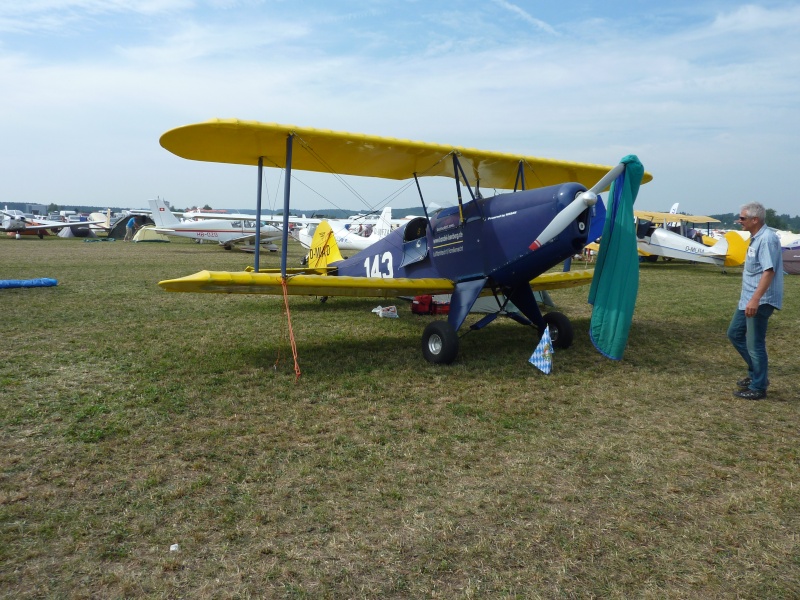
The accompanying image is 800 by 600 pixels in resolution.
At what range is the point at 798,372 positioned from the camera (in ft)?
18.1

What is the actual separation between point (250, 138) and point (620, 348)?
4444 millimetres

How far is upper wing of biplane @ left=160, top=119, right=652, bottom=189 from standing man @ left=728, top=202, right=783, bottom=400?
3.08 metres

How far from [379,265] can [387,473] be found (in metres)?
5.14

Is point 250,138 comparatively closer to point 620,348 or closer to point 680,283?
point 620,348

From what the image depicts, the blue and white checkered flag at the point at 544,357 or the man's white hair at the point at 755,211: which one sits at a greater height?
the man's white hair at the point at 755,211

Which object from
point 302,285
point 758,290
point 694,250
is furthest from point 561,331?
point 694,250

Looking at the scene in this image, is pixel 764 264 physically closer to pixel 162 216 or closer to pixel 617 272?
pixel 617 272

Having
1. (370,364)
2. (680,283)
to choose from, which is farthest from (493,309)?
(680,283)

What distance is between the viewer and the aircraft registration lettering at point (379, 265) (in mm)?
7869

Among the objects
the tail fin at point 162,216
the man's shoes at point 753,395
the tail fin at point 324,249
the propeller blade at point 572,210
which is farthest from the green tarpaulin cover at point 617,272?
the tail fin at point 162,216

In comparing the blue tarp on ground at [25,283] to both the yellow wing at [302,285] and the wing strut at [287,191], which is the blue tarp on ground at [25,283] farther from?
the wing strut at [287,191]

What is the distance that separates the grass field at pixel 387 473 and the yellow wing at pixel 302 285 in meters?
0.69

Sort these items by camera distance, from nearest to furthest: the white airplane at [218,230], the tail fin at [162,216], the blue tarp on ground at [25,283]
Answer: the blue tarp on ground at [25,283]
the white airplane at [218,230]
the tail fin at [162,216]

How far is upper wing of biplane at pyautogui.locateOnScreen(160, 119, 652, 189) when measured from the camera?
5.76m
